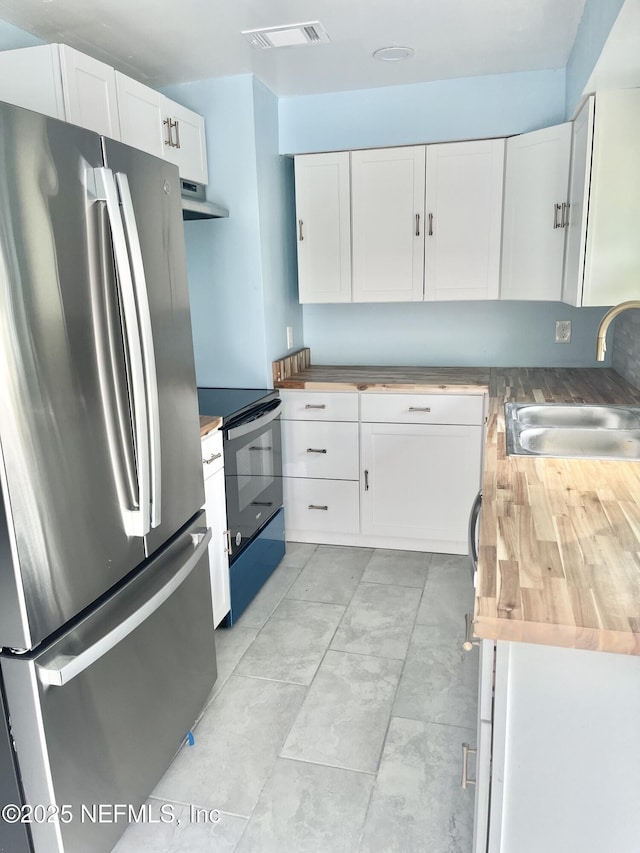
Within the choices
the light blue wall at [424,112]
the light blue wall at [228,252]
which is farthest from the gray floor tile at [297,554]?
the light blue wall at [424,112]

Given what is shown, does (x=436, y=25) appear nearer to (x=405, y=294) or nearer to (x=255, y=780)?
(x=405, y=294)

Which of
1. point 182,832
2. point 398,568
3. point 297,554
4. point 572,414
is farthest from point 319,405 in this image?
point 182,832

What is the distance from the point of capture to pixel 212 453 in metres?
2.29

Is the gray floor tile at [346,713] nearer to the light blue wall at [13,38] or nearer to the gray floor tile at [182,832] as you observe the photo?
the gray floor tile at [182,832]

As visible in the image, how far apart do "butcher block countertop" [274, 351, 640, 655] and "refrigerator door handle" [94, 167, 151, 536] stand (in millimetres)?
798

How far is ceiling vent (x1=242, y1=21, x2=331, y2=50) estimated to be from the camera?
2303 mm

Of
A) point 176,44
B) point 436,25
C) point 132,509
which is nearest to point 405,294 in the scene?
point 436,25

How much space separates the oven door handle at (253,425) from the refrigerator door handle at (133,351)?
3.04ft

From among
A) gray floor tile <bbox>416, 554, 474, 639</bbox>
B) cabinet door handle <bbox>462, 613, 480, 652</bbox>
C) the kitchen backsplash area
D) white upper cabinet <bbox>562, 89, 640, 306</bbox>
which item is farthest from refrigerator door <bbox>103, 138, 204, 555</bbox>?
the kitchen backsplash area

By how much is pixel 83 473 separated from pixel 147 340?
346 millimetres

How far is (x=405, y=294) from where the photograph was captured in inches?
127

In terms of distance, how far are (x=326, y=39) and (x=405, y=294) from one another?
1.22m

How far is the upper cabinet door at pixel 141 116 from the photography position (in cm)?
222

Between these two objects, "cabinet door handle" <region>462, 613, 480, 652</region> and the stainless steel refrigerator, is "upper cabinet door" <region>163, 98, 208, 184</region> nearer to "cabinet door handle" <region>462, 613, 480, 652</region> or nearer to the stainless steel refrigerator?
the stainless steel refrigerator
